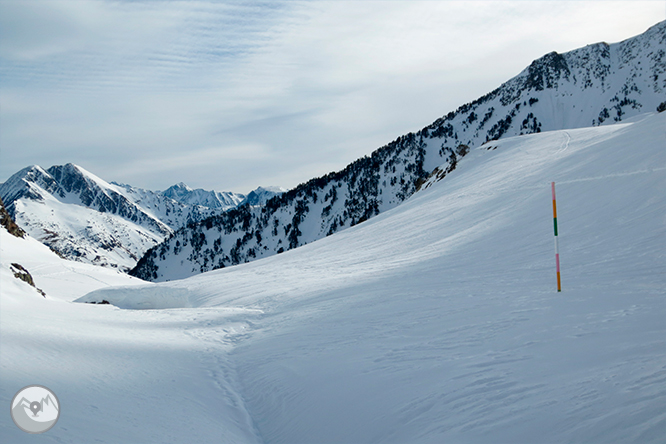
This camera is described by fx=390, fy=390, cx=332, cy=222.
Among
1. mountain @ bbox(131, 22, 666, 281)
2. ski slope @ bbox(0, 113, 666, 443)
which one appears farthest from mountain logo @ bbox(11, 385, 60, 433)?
mountain @ bbox(131, 22, 666, 281)

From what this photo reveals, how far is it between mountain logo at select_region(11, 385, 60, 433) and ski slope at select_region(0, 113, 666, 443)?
0.47 ft

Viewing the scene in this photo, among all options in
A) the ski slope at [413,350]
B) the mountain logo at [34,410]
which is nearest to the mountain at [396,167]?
the ski slope at [413,350]

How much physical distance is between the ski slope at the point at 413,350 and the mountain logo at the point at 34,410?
0.47 feet

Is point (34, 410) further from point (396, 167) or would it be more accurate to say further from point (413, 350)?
point (396, 167)

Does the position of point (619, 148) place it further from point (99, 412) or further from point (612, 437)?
point (99, 412)

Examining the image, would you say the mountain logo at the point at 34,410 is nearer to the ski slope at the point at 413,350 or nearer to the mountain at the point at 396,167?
the ski slope at the point at 413,350

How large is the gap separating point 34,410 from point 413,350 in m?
5.68

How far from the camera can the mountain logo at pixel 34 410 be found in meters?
4.34

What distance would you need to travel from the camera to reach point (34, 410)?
459 cm

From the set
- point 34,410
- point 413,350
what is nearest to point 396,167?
point 413,350

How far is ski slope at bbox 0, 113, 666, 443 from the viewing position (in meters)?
4.70

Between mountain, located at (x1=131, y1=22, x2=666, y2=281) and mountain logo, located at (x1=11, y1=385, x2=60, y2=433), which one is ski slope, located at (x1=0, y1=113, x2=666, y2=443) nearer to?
mountain logo, located at (x1=11, y1=385, x2=60, y2=433)

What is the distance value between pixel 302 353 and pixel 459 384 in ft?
12.3

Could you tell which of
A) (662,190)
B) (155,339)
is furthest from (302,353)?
(662,190)
